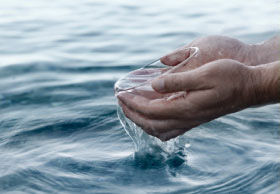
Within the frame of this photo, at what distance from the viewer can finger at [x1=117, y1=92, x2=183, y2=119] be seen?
2480 mm

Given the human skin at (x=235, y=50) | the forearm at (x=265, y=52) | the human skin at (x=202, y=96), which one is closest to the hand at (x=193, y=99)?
the human skin at (x=202, y=96)

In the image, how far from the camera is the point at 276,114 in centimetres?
409

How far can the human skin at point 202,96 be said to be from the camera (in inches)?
94.5

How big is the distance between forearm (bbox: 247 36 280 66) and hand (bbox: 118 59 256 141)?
0.82 meters

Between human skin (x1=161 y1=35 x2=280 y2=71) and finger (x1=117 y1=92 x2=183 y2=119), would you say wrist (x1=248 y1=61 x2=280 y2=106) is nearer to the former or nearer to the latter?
finger (x1=117 y1=92 x2=183 y2=119)

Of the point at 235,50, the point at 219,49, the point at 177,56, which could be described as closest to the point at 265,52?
the point at 235,50

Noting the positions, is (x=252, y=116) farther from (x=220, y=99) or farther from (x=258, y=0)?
(x=258, y=0)

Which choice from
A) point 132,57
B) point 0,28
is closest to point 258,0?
point 132,57

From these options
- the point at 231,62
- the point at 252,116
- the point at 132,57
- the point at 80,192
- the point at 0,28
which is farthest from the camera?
the point at 0,28

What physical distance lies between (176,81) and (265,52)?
1281 mm

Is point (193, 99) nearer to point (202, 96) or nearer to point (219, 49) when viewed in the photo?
point (202, 96)

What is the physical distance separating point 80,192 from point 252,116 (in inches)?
72.3

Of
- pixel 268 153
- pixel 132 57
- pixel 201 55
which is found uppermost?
pixel 201 55

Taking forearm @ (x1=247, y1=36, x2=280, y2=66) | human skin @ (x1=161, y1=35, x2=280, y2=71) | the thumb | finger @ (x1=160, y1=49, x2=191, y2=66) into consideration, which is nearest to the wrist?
the thumb
